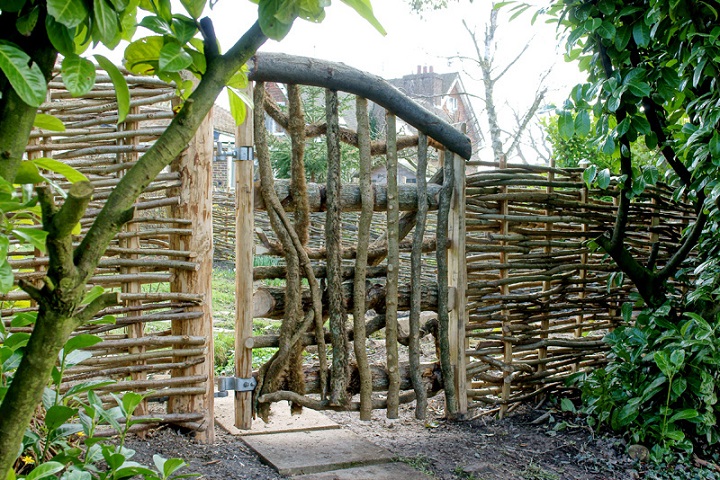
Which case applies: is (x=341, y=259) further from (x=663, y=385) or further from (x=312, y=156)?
(x=312, y=156)

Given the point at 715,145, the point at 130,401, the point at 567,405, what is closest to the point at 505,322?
the point at 567,405

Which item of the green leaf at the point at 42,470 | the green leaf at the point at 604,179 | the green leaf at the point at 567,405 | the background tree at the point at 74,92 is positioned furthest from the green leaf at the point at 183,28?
the green leaf at the point at 567,405

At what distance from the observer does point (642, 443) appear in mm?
3820

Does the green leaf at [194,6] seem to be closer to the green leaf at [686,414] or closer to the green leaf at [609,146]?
the green leaf at [609,146]

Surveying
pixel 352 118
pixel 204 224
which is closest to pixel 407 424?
pixel 204 224

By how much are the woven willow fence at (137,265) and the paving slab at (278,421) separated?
1.68 feet

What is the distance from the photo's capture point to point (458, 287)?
434cm

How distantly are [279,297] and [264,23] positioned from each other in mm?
2942

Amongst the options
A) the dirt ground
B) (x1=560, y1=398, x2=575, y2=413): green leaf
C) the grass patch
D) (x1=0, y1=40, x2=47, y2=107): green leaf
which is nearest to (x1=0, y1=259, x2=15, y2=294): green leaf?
(x1=0, y1=40, x2=47, y2=107): green leaf

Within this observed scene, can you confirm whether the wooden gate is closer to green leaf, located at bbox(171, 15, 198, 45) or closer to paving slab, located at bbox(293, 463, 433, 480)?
paving slab, located at bbox(293, 463, 433, 480)

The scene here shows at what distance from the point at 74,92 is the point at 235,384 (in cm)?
299

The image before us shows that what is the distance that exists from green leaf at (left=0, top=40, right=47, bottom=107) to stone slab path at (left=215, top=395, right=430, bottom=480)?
9.24ft

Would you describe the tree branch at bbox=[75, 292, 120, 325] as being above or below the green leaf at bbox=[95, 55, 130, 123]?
below

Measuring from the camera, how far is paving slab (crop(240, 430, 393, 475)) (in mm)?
3375
